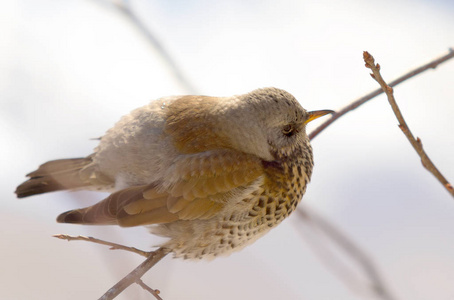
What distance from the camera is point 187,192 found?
1.95 meters

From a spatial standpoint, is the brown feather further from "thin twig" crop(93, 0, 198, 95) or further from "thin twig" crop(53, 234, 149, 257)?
"thin twig" crop(53, 234, 149, 257)

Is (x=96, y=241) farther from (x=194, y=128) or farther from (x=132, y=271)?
(x=194, y=128)

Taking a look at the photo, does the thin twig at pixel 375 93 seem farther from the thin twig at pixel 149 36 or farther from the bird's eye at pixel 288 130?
the thin twig at pixel 149 36

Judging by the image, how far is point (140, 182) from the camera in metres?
2.00

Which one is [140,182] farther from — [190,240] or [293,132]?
[293,132]

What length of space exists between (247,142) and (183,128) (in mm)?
264

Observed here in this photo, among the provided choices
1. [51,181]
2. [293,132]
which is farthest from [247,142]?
[51,181]

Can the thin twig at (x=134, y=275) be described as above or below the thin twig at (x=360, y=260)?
above

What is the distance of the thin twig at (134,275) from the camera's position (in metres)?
1.53

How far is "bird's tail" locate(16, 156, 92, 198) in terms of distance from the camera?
2.19 metres

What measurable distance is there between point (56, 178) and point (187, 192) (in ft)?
2.10

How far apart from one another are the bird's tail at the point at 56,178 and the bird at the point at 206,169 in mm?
91

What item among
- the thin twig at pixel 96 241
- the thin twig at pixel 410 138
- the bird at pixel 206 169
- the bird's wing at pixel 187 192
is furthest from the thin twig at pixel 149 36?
the thin twig at pixel 410 138

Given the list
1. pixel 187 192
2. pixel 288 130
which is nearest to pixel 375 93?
pixel 288 130
